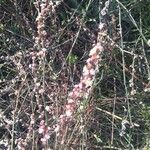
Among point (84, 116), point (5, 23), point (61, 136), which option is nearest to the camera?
point (61, 136)

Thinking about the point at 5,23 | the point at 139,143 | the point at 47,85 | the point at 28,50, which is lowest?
the point at 139,143

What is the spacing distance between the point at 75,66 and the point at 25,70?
227mm

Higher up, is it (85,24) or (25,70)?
(85,24)

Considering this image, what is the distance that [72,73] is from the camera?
6.99 feet

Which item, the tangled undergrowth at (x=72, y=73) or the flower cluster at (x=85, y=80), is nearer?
the flower cluster at (x=85, y=80)

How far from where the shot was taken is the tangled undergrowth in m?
1.91

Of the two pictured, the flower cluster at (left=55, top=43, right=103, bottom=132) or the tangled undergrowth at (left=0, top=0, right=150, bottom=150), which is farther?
the tangled undergrowth at (left=0, top=0, right=150, bottom=150)

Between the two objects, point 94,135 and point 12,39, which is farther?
point 12,39

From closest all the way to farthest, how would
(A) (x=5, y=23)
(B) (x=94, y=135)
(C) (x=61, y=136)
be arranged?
(C) (x=61, y=136)
(B) (x=94, y=135)
(A) (x=5, y=23)

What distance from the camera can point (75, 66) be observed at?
2.11 meters

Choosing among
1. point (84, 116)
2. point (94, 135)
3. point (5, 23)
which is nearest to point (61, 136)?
point (84, 116)

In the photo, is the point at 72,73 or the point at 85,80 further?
the point at 72,73

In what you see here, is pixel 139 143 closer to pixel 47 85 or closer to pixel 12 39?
pixel 47 85

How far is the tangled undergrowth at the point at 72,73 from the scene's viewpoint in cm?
191
